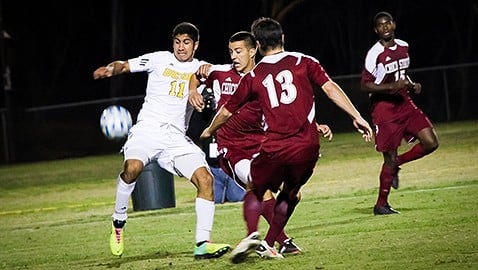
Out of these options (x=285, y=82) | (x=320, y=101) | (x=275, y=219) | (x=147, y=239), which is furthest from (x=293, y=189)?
(x=320, y=101)

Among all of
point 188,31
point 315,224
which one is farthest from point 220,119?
point 315,224

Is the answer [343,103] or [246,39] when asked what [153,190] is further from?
[343,103]

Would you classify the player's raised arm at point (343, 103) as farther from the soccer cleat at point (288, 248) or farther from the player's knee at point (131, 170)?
the player's knee at point (131, 170)

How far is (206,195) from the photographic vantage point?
435 inches

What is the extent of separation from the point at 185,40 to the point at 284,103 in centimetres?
205

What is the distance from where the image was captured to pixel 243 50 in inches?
429

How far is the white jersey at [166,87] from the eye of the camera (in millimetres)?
11594

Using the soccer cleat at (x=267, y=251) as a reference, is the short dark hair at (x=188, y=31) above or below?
above

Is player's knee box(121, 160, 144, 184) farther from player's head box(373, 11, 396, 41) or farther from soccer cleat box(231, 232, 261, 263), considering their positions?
player's head box(373, 11, 396, 41)

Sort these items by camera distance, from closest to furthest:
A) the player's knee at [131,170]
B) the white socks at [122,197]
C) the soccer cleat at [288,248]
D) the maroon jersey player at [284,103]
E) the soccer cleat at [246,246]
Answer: the soccer cleat at [246,246] → the maroon jersey player at [284,103] → the soccer cleat at [288,248] → the player's knee at [131,170] → the white socks at [122,197]

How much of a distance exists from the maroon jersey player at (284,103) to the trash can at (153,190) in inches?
255

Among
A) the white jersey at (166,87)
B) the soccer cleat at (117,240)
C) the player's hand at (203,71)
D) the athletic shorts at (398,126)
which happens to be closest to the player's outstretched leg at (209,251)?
the soccer cleat at (117,240)

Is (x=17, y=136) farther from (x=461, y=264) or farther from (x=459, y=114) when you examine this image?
(x=461, y=264)

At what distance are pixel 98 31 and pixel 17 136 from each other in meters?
18.1
